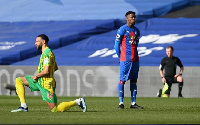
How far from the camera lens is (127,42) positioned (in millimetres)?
12641

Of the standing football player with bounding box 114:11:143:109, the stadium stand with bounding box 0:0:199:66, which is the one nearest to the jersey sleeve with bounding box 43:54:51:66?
the standing football player with bounding box 114:11:143:109

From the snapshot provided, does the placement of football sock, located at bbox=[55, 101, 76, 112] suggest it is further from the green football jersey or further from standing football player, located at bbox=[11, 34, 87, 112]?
the green football jersey

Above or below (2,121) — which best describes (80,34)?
above

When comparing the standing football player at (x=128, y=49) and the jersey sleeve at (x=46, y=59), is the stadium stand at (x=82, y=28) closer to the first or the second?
the standing football player at (x=128, y=49)

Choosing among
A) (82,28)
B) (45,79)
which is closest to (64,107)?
(45,79)

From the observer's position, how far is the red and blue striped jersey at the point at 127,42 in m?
12.6

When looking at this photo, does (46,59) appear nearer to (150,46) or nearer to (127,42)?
(127,42)

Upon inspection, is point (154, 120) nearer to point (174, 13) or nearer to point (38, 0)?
point (174, 13)

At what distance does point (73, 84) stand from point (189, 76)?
412cm

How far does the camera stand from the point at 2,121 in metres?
8.96

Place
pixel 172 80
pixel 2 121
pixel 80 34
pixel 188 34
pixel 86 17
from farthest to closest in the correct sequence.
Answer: pixel 86 17 → pixel 80 34 → pixel 188 34 → pixel 172 80 → pixel 2 121

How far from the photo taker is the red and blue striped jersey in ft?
41.3

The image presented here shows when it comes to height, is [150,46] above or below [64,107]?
above

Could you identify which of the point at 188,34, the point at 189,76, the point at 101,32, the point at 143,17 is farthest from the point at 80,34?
the point at 189,76
